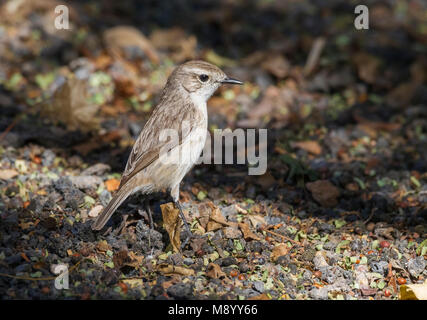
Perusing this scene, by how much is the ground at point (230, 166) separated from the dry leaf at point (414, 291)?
0.58 ft

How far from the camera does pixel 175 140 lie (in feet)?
19.3

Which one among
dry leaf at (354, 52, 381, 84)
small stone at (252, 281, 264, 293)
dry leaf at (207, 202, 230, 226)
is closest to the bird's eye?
dry leaf at (207, 202, 230, 226)

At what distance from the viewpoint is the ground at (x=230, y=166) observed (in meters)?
5.10

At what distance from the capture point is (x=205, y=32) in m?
10.2

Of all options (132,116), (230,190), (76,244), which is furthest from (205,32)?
(76,244)

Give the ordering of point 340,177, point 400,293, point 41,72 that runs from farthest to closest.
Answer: point 41,72
point 340,177
point 400,293

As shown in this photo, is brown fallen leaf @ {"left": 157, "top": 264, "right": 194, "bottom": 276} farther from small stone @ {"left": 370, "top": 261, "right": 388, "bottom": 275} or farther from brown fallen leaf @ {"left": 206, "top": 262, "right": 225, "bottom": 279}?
small stone @ {"left": 370, "top": 261, "right": 388, "bottom": 275}

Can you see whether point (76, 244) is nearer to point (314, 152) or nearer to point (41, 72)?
point (314, 152)

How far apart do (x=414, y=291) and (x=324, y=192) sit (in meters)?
1.87

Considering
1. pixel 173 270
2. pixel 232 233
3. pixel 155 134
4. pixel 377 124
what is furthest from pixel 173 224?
pixel 377 124

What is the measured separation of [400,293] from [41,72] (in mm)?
6177

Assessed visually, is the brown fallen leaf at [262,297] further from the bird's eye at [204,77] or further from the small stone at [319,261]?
the bird's eye at [204,77]

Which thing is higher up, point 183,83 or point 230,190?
point 183,83

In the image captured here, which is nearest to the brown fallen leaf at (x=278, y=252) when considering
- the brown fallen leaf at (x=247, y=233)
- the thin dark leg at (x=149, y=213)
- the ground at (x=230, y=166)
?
the ground at (x=230, y=166)
